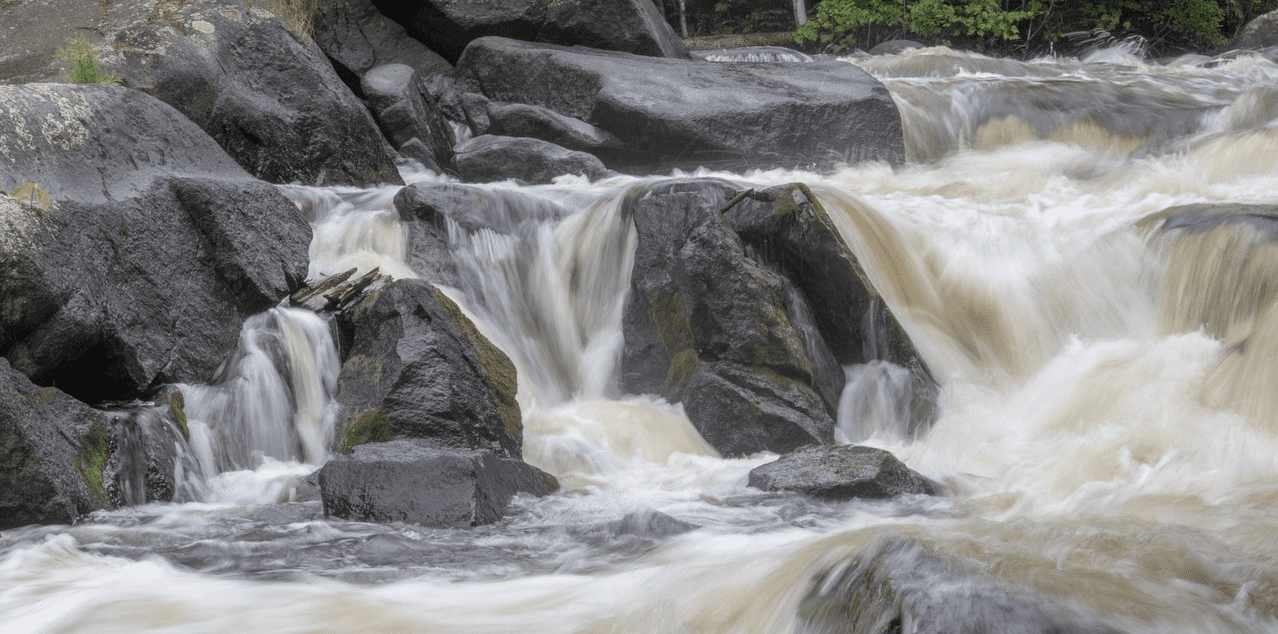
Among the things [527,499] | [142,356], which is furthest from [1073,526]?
[142,356]

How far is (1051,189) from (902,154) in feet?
6.79

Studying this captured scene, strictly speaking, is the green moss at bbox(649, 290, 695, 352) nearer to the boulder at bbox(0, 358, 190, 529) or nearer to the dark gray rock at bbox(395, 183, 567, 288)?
the dark gray rock at bbox(395, 183, 567, 288)

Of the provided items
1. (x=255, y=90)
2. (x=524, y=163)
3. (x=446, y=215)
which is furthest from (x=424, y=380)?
(x=524, y=163)

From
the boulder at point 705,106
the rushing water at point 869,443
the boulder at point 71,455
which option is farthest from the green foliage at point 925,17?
the boulder at point 71,455

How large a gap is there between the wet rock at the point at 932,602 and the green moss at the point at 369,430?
8.98ft

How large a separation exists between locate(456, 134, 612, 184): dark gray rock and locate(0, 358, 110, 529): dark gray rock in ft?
17.9

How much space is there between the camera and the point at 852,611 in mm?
2486

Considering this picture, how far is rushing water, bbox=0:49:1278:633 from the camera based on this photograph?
9.56 ft

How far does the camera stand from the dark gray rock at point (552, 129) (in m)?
10.0

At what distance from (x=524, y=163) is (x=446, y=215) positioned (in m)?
2.39

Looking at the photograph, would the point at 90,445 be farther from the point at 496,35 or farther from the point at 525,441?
the point at 496,35

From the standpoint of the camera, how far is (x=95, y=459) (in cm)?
411

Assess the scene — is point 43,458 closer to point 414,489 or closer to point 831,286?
point 414,489

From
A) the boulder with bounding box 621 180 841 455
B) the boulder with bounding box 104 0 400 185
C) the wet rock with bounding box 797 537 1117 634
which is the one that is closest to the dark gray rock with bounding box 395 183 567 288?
the boulder with bounding box 621 180 841 455
